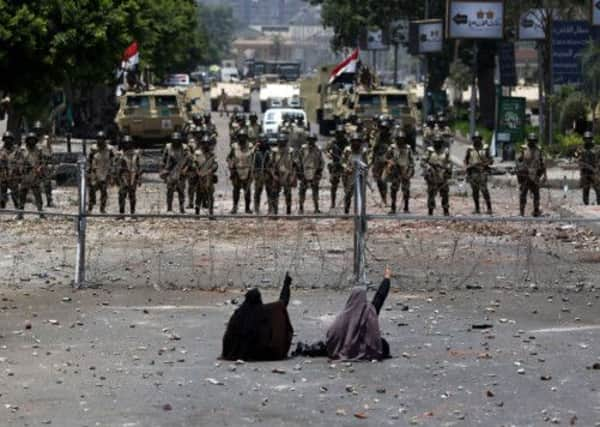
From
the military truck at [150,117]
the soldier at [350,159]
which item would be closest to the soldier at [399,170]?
the soldier at [350,159]

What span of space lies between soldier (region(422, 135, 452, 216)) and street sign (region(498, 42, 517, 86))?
22707mm

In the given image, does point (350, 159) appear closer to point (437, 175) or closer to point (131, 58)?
point (437, 175)

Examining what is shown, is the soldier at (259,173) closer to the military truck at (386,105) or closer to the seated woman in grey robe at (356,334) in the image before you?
the seated woman in grey robe at (356,334)

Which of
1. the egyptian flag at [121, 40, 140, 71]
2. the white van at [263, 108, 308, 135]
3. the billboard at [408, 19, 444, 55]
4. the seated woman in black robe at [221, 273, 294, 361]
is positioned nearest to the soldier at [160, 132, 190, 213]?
the seated woman in black robe at [221, 273, 294, 361]


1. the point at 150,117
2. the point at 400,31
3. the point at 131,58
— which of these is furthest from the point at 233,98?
the point at 150,117

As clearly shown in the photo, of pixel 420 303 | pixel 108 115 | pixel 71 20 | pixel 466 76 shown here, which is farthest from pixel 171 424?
pixel 466 76

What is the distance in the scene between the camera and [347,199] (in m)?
25.5

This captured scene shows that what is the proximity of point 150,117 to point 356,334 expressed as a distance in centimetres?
3215

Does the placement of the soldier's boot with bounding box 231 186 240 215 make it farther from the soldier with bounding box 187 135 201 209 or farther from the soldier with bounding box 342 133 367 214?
the soldier with bounding box 342 133 367 214

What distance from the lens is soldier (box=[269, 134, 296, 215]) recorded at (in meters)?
26.2

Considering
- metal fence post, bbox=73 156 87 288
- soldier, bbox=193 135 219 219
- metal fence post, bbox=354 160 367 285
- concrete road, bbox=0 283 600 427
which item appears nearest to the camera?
concrete road, bbox=0 283 600 427

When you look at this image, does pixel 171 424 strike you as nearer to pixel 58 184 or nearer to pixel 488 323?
pixel 488 323

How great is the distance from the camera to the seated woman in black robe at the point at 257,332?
1290 cm

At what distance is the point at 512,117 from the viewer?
4206cm
